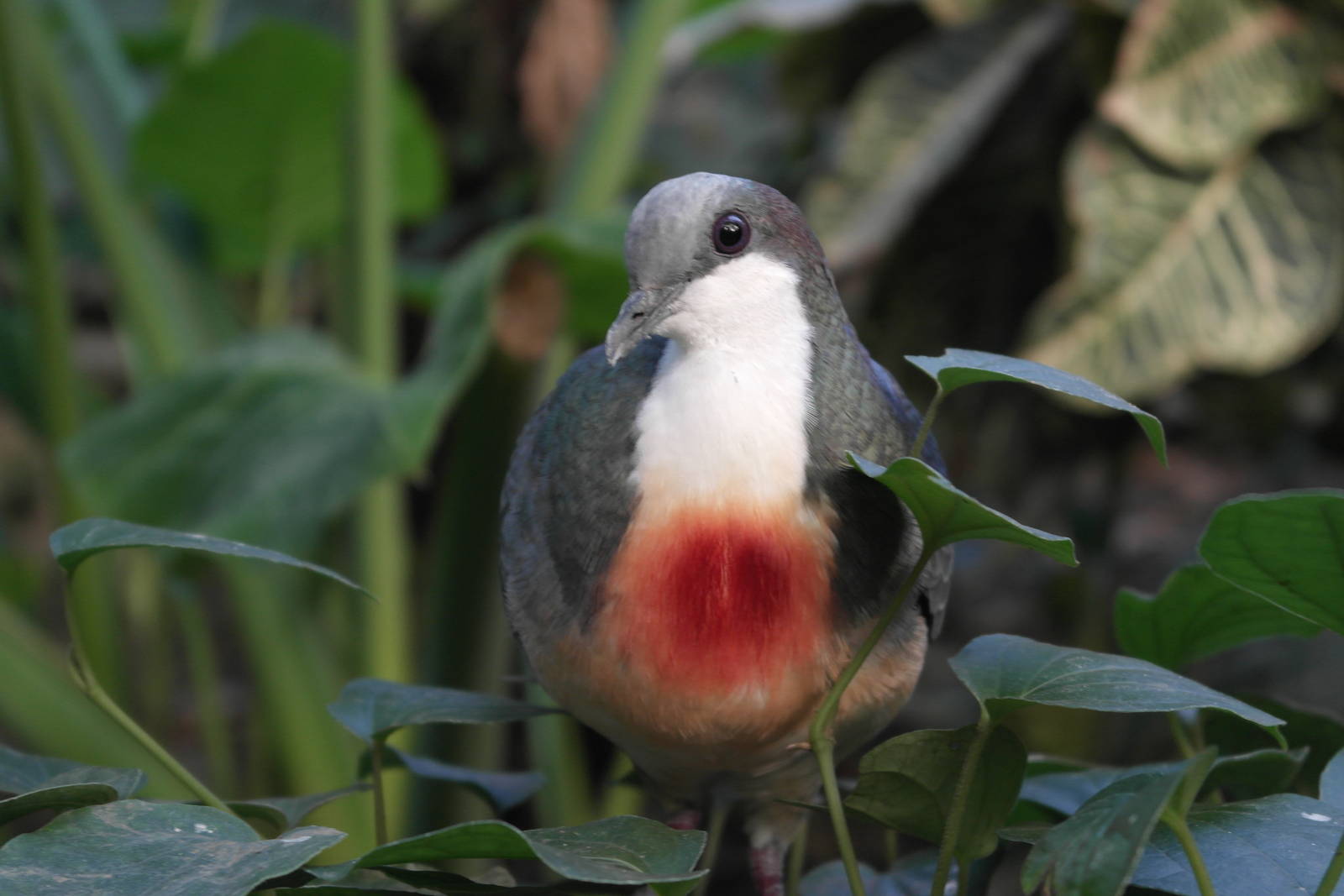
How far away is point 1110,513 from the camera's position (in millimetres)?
2023

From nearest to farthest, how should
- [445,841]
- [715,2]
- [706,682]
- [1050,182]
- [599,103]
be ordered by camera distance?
[445,841]
[706,682]
[599,103]
[1050,182]
[715,2]

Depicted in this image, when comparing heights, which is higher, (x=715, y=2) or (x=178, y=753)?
(x=715, y=2)

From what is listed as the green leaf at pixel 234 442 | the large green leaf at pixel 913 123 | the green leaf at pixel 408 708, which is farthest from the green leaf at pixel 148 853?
the large green leaf at pixel 913 123

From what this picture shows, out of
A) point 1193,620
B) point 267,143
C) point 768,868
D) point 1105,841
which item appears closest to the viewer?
point 1105,841

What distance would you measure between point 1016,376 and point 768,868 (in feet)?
1.32

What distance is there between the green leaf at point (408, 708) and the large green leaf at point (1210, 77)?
4.18ft

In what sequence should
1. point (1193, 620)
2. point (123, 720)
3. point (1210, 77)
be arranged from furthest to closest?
point (1210, 77) → point (1193, 620) → point (123, 720)

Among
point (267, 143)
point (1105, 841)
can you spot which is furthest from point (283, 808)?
point (267, 143)

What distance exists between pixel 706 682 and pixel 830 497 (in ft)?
0.36

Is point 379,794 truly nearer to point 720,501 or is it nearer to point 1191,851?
point 720,501

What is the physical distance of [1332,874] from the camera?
477 millimetres

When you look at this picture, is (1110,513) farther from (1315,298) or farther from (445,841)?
(445,841)

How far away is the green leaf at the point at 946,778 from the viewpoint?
0.54 metres

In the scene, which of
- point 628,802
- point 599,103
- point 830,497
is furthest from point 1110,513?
point 830,497
